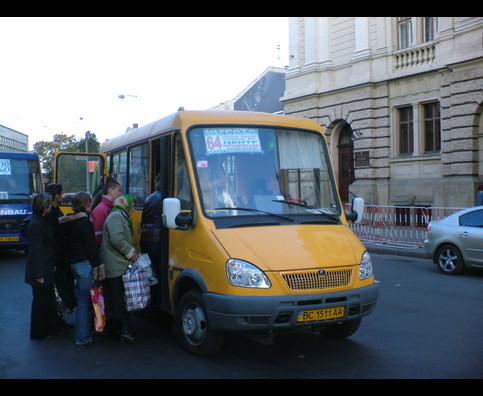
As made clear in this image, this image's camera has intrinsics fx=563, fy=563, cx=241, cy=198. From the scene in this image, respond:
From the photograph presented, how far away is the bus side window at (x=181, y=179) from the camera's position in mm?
6059

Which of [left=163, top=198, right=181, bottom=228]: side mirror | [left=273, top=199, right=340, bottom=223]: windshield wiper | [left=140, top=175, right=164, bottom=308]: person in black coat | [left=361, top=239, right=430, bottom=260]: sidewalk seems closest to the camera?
[left=163, top=198, right=181, bottom=228]: side mirror

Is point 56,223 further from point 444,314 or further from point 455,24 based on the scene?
point 455,24

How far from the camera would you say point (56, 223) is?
7199mm

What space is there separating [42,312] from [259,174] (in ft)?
10.1

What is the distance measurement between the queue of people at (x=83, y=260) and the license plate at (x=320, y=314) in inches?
87.5

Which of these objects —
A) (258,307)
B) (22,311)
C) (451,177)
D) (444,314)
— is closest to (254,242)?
(258,307)

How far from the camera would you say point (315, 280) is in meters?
5.28

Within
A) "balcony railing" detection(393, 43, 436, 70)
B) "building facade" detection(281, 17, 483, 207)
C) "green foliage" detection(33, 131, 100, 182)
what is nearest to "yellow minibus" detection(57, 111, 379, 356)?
"building facade" detection(281, 17, 483, 207)

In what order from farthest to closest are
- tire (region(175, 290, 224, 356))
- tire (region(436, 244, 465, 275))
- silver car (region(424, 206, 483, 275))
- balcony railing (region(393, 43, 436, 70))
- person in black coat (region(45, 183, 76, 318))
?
balcony railing (region(393, 43, 436, 70)) < tire (region(436, 244, 465, 275)) < silver car (region(424, 206, 483, 275)) < person in black coat (region(45, 183, 76, 318)) < tire (region(175, 290, 224, 356))

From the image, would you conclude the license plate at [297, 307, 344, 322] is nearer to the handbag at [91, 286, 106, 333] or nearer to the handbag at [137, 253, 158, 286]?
the handbag at [137, 253, 158, 286]

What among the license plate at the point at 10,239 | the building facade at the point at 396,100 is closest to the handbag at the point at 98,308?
the license plate at the point at 10,239

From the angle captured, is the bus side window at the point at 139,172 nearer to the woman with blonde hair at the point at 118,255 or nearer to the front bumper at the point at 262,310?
the woman with blonde hair at the point at 118,255

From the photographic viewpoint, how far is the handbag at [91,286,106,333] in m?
6.45

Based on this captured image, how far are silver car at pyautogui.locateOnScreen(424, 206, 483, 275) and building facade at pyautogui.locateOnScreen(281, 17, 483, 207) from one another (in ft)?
29.3
